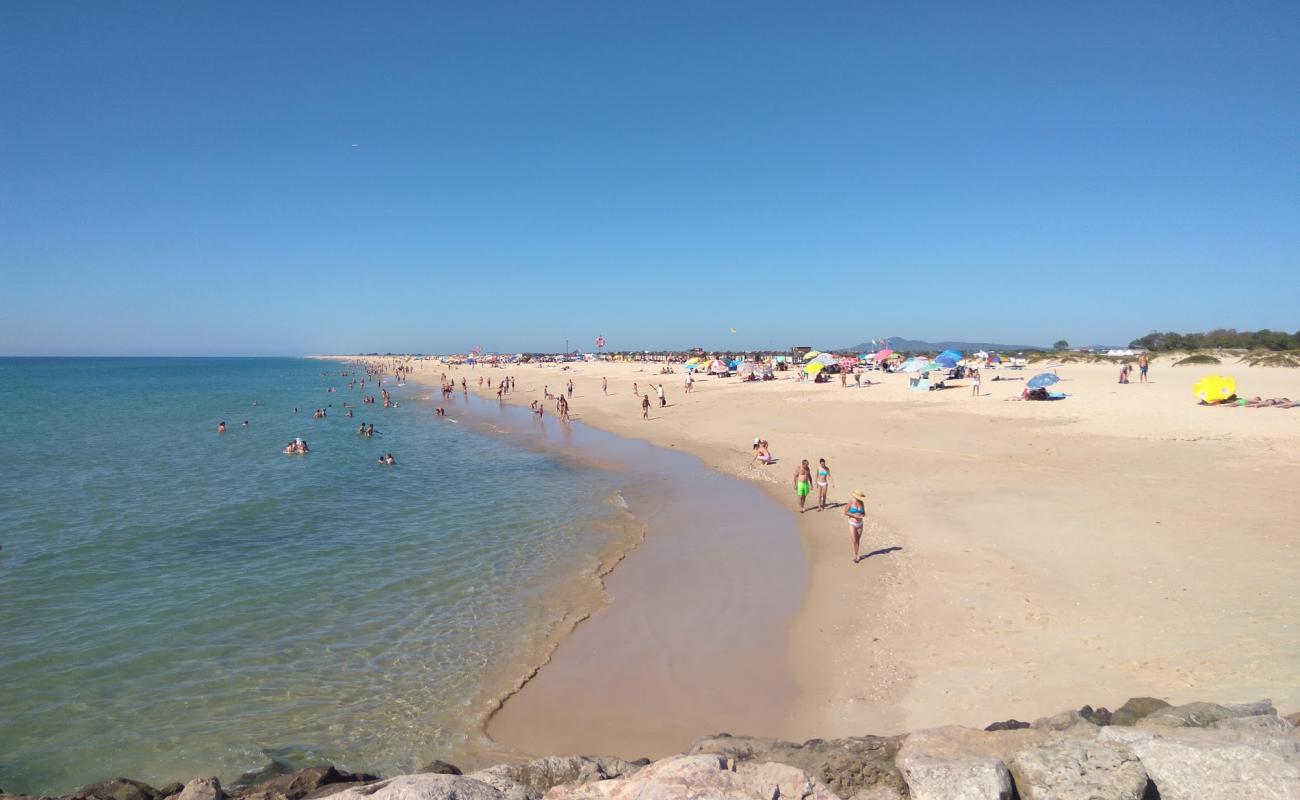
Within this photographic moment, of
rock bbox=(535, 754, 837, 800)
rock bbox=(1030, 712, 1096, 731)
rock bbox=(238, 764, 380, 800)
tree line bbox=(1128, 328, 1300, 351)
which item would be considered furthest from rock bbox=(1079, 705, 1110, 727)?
tree line bbox=(1128, 328, 1300, 351)

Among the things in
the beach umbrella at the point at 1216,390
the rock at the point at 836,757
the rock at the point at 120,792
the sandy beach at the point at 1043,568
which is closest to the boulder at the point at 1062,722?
A: the sandy beach at the point at 1043,568

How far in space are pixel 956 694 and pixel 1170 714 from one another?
1.98 m

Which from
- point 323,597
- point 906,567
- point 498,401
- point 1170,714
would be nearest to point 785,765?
point 1170,714

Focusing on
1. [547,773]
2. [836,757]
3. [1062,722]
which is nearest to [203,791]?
[547,773]

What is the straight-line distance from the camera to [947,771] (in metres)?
3.87

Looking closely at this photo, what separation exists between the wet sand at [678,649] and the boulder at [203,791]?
103 inches

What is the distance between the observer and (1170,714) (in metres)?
4.92

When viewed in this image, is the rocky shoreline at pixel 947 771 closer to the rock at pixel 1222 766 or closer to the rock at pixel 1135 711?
the rock at pixel 1222 766

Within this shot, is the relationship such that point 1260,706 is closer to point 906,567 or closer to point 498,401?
point 906,567

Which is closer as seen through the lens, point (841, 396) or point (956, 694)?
point (956, 694)

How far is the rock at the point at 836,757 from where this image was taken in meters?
4.14

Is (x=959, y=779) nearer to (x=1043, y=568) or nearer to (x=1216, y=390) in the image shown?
(x=1043, y=568)

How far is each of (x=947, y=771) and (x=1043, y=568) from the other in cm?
735

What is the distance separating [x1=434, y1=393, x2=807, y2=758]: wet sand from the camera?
6.73 m
